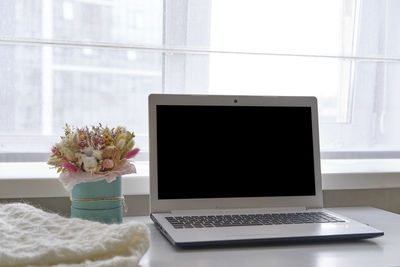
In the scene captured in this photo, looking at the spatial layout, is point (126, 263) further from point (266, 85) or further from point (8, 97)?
point (266, 85)

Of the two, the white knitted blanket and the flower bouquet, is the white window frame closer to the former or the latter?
the flower bouquet

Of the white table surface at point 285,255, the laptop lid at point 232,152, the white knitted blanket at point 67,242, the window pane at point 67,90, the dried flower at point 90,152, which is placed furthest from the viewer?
the window pane at point 67,90

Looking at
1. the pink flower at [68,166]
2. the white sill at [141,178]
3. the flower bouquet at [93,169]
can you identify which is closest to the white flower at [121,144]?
the flower bouquet at [93,169]

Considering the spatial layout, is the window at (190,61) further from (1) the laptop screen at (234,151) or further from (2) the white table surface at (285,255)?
(2) the white table surface at (285,255)

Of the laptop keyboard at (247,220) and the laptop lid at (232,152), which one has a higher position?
the laptop lid at (232,152)

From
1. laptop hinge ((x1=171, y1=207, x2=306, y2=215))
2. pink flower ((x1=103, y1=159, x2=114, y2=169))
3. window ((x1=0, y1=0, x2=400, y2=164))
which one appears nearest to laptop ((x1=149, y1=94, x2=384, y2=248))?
laptop hinge ((x1=171, y1=207, x2=306, y2=215))

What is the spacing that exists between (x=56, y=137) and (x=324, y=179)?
743 millimetres

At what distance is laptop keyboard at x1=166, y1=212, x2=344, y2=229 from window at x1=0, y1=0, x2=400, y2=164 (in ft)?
1.17

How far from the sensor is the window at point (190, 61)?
133cm

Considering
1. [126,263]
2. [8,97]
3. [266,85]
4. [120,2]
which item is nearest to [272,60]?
[266,85]

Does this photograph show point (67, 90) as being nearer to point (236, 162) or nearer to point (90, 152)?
point (90, 152)

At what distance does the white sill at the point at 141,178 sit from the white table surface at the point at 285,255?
26cm

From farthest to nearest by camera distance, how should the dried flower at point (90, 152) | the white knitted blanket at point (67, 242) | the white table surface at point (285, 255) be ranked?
the dried flower at point (90, 152)
the white table surface at point (285, 255)
the white knitted blanket at point (67, 242)

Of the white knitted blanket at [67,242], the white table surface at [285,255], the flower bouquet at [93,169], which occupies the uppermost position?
the flower bouquet at [93,169]
